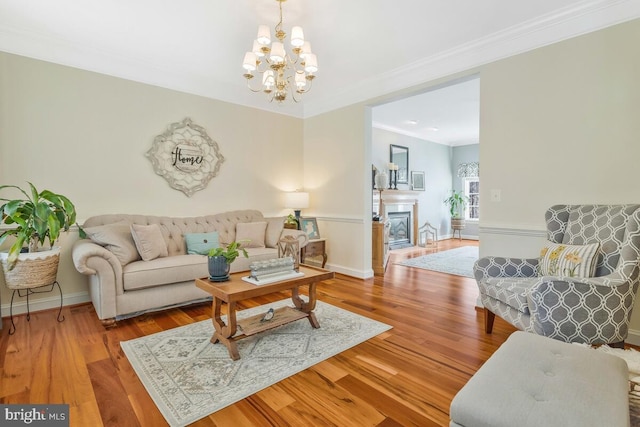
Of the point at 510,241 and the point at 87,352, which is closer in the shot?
the point at 87,352

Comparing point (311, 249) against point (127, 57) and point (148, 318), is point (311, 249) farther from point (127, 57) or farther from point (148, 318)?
point (127, 57)

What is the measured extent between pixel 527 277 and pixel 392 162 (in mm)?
4871

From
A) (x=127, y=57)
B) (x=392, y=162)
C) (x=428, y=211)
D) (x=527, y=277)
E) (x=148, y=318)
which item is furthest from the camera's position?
(x=428, y=211)

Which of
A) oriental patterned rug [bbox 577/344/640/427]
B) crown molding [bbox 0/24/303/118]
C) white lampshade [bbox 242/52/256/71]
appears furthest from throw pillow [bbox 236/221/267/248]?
oriental patterned rug [bbox 577/344/640/427]

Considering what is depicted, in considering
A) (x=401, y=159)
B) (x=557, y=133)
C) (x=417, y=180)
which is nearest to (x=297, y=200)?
(x=557, y=133)

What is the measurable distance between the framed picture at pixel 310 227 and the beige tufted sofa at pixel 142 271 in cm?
93

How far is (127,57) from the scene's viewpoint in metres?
3.47

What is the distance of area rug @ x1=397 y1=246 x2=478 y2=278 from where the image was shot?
4.77m

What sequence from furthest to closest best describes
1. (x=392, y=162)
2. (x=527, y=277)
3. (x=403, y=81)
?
1. (x=392, y=162)
2. (x=403, y=81)
3. (x=527, y=277)

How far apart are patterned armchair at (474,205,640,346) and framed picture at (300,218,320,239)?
264 centimetres

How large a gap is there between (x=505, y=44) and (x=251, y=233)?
3392 millimetres

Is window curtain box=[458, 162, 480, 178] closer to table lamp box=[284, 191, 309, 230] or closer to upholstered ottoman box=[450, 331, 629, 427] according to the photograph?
table lamp box=[284, 191, 309, 230]

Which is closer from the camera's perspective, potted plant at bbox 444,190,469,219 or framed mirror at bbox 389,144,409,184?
framed mirror at bbox 389,144,409,184

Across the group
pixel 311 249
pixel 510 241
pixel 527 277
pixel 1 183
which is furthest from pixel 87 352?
pixel 510 241
